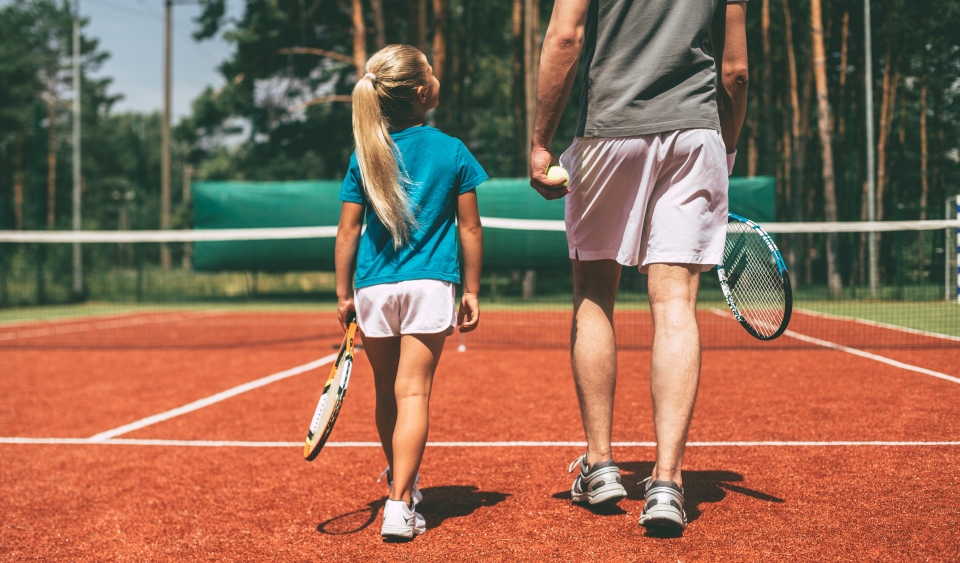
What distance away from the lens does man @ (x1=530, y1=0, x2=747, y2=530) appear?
107 inches

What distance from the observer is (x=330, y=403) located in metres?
2.79

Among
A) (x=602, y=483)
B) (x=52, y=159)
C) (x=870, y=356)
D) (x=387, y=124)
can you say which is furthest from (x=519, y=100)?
(x=52, y=159)

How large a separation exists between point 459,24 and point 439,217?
973 inches

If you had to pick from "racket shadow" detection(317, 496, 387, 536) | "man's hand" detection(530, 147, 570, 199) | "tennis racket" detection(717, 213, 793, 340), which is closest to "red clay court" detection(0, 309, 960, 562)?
"racket shadow" detection(317, 496, 387, 536)

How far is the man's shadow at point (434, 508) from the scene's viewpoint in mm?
2969

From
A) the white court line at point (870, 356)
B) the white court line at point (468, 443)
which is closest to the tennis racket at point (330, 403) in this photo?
the white court line at point (468, 443)

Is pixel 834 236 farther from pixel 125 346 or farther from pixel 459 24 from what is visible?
pixel 459 24

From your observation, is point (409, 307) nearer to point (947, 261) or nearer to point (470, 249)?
point (470, 249)

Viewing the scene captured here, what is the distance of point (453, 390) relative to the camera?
5996 mm

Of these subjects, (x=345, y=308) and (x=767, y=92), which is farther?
(x=767, y=92)

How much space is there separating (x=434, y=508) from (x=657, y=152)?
146 cm

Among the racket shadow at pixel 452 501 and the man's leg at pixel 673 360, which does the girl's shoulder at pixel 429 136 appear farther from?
the racket shadow at pixel 452 501

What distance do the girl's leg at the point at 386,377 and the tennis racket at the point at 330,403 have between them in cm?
9

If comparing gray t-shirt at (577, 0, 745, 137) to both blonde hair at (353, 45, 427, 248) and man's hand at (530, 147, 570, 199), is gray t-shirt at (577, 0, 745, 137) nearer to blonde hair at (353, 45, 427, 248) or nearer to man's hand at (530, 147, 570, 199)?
man's hand at (530, 147, 570, 199)
